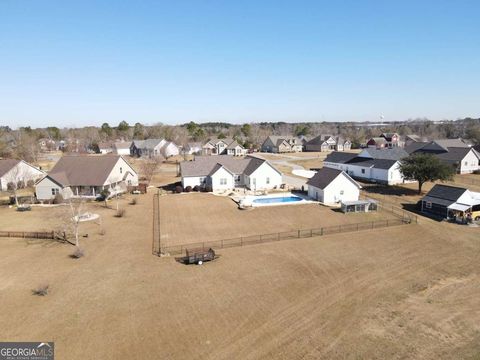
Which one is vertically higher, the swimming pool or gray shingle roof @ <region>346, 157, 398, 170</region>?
gray shingle roof @ <region>346, 157, 398, 170</region>

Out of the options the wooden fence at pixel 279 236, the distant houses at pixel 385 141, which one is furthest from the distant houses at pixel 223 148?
the wooden fence at pixel 279 236

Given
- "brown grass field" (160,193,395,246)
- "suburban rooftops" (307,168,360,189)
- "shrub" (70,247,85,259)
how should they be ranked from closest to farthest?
"shrub" (70,247,85,259) < "brown grass field" (160,193,395,246) < "suburban rooftops" (307,168,360,189)

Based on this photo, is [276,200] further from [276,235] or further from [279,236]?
[279,236]

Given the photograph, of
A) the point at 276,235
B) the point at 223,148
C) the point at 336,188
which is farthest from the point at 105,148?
the point at 276,235

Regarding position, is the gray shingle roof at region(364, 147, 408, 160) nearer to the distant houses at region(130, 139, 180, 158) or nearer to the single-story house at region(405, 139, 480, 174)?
the single-story house at region(405, 139, 480, 174)

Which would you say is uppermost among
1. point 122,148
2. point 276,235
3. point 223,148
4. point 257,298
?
point 122,148

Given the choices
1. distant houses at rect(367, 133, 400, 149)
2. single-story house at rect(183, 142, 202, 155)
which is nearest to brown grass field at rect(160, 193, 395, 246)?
single-story house at rect(183, 142, 202, 155)

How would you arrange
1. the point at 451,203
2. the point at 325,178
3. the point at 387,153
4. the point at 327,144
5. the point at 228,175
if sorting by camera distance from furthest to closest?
the point at 327,144 < the point at 387,153 < the point at 228,175 < the point at 325,178 < the point at 451,203
